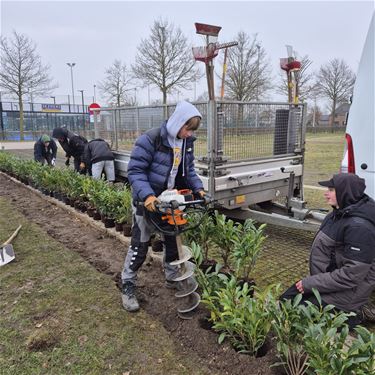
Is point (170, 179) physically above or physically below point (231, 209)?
above

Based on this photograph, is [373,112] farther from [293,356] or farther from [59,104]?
[59,104]

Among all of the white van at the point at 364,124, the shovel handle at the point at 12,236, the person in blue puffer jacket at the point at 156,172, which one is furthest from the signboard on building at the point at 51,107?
the white van at the point at 364,124

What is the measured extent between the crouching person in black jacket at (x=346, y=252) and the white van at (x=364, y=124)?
27.5 inches

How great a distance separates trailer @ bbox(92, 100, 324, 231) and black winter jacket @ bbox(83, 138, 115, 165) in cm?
97

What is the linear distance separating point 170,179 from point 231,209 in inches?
93.0

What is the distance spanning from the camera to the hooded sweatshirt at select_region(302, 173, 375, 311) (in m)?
2.55

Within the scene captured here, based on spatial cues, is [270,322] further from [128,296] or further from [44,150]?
[44,150]

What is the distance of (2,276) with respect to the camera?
13.1 ft

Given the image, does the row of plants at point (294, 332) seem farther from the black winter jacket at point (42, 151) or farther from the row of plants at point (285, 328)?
the black winter jacket at point (42, 151)

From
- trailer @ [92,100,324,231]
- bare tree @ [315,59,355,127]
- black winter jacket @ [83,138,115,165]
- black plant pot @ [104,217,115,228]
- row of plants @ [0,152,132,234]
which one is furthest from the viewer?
bare tree @ [315,59,355,127]

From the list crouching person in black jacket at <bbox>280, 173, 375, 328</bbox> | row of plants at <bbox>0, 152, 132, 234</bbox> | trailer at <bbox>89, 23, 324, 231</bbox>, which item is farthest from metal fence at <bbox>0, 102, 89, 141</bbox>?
crouching person in black jacket at <bbox>280, 173, 375, 328</bbox>

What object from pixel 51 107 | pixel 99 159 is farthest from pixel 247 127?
pixel 51 107

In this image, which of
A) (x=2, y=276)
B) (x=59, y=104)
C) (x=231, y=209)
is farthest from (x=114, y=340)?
(x=59, y=104)

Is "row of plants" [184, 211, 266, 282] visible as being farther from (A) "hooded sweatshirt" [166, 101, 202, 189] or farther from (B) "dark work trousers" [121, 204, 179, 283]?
(A) "hooded sweatshirt" [166, 101, 202, 189]
